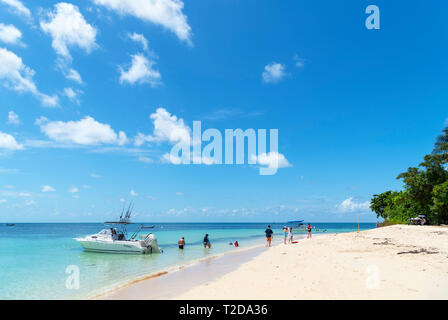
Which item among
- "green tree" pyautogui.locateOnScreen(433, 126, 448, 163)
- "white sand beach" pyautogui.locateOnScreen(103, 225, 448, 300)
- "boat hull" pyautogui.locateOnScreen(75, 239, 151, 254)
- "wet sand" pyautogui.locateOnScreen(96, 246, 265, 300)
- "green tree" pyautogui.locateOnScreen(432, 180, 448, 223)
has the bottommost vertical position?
"boat hull" pyautogui.locateOnScreen(75, 239, 151, 254)

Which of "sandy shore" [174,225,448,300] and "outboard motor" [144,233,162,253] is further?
"outboard motor" [144,233,162,253]

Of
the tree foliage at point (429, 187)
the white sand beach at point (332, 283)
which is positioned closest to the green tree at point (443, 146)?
the tree foliage at point (429, 187)

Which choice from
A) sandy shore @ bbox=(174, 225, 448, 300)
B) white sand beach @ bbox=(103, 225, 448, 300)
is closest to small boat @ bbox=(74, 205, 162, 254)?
white sand beach @ bbox=(103, 225, 448, 300)

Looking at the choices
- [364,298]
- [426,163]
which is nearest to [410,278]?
[364,298]

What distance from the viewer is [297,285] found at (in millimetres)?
8555

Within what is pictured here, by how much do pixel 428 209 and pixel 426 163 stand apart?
6.60 m

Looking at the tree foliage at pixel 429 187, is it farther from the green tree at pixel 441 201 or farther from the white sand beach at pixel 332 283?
the white sand beach at pixel 332 283

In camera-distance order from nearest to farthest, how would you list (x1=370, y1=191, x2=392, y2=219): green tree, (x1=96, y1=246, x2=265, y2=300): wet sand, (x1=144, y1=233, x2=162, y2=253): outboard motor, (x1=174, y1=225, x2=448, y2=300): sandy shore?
(x1=174, y1=225, x2=448, y2=300): sandy shore
(x1=96, y1=246, x2=265, y2=300): wet sand
(x1=144, y1=233, x2=162, y2=253): outboard motor
(x1=370, y1=191, x2=392, y2=219): green tree

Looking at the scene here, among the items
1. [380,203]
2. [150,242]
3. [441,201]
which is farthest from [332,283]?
[380,203]

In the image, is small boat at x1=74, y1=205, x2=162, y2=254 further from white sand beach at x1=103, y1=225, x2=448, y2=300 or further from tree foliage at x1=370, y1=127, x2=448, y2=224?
tree foliage at x1=370, y1=127, x2=448, y2=224

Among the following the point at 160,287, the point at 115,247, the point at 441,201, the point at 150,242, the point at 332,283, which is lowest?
the point at 115,247

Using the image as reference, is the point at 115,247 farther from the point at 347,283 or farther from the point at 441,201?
the point at 441,201
